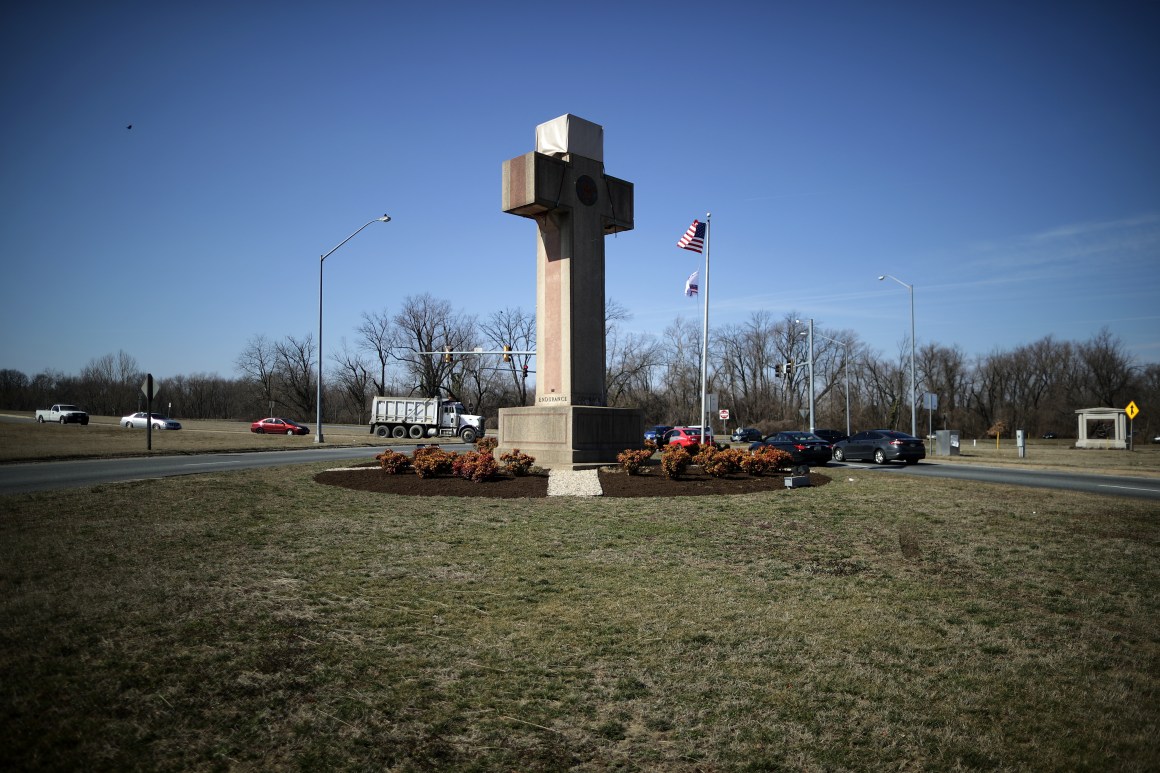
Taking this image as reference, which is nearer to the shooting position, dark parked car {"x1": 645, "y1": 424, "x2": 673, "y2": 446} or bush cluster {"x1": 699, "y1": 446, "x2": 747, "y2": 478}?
bush cluster {"x1": 699, "y1": 446, "x2": 747, "y2": 478}

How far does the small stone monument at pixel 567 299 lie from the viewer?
18938 mm

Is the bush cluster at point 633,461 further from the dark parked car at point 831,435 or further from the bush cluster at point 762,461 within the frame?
the dark parked car at point 831,435

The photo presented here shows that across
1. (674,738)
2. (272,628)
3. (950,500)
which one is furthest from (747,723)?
(950,500)

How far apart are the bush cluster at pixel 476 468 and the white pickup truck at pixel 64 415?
166 feet

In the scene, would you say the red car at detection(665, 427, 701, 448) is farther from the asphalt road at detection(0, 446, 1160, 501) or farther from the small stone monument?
the small stone monument

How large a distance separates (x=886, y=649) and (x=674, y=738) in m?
2.46

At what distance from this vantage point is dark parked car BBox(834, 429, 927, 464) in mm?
28672

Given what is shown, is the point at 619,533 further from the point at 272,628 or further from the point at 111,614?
the point at 111,614

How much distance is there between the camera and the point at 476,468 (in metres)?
15.6

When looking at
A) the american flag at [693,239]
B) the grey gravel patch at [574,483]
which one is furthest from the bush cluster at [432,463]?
the american flag at [693,239]

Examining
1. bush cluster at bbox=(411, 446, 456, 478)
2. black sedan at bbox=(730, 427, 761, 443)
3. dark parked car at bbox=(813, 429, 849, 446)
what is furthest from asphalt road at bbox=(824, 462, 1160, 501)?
black sedan at bbox=(730, 427, 761, 443)

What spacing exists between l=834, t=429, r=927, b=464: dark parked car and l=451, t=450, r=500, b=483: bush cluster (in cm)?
1949

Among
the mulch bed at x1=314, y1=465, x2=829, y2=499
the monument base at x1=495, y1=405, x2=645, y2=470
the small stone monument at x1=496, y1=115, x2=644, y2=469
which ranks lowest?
the mulch bed at x1=314, y1=465, x2=829, y2=499

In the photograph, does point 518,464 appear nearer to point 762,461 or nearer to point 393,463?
point 393,463
